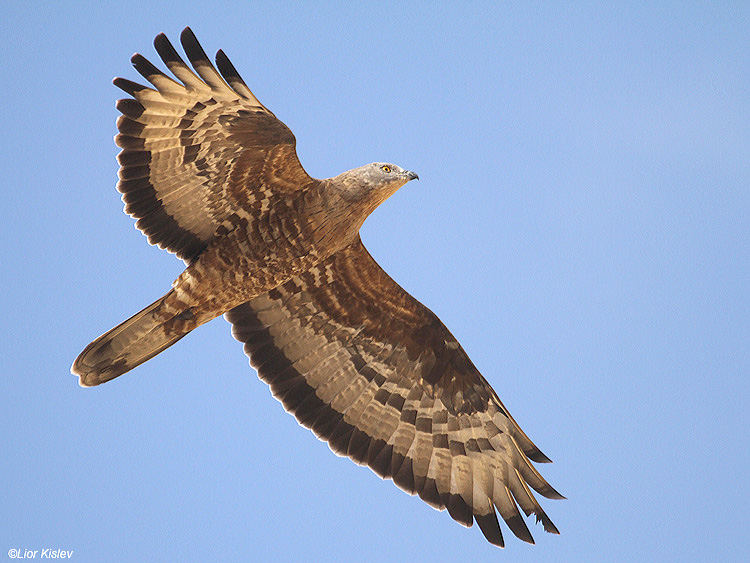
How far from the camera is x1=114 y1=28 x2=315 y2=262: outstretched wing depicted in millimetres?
7866

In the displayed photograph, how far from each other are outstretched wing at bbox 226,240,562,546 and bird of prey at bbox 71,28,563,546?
0.02m

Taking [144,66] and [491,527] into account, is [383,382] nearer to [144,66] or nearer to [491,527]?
[491,527]

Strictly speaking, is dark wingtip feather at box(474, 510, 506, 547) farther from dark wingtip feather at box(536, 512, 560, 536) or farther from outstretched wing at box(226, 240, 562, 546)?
dark wingtip feather at box(536, 512, 560, 536)

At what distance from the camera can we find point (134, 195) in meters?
8.48

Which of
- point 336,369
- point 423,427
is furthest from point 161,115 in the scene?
point 423,427

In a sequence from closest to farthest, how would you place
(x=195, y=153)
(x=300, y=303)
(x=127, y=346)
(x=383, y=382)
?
(x=195, y=153) → (x=127, y=346) → (x=300, y=303) → (x=383, y=382)

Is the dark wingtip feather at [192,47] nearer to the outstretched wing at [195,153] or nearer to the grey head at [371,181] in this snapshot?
the outstretched wing at [195,153]

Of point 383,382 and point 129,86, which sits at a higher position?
point 129,86

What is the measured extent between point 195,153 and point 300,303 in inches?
91.6

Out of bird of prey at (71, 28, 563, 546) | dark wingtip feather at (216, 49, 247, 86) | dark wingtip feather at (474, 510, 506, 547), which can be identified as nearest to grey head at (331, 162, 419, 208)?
bird of prey at (71, 28, 563, 546)

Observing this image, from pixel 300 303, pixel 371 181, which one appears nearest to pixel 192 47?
pixel 371 181

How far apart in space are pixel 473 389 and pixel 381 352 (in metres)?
1.13

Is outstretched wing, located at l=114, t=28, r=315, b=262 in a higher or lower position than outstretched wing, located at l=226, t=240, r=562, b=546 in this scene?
higher

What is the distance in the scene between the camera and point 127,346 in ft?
28.1
